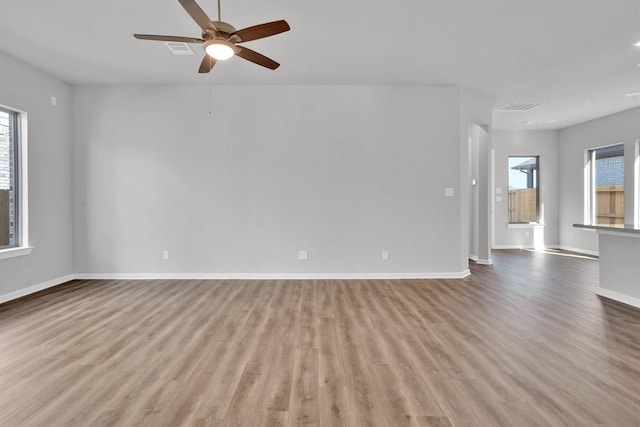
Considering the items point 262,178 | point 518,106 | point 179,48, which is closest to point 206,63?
point 179,48

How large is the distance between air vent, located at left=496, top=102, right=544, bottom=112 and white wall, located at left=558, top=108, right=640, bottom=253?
6.56 feet

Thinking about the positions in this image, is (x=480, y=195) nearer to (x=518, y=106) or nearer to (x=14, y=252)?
(x=518, y=106)

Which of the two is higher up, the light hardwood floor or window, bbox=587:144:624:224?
window, bbox=587:144:624:224

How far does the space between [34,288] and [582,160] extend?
33.7 ft

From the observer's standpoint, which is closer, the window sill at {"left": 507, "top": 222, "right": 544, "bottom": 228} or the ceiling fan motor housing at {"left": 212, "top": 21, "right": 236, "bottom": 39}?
the ceiling fan motor housing at {"left": 212, "top": 21, "right": 236, "bottom": 39}

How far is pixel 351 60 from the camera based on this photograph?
397 centimetres

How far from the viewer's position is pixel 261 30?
2.35m

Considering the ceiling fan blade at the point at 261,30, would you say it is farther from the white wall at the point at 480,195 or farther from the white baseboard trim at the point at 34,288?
the white wall at the point at 480,195

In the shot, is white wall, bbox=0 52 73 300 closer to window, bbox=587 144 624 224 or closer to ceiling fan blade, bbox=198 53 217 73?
ceiling fan blade, bbox=198 53 217 73

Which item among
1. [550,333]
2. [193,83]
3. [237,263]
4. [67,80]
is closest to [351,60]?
[193,83]

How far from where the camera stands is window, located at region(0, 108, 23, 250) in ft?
12.8

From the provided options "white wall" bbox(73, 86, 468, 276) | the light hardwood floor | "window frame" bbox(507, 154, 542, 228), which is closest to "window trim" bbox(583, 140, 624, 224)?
"window frame" bbox(507, 154, 542, 228)

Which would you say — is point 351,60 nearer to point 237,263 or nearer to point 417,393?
point 237,263

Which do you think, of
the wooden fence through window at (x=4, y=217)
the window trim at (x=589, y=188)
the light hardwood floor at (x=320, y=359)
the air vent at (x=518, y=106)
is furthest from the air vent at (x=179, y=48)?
the window trim at (x=589, y=188)
